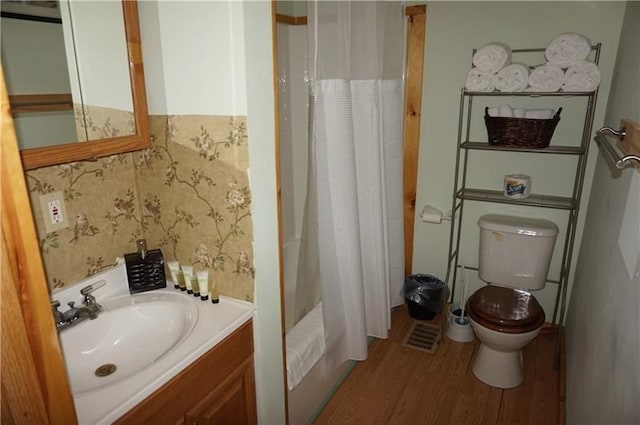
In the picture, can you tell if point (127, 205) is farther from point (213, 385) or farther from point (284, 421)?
point (284, 421)

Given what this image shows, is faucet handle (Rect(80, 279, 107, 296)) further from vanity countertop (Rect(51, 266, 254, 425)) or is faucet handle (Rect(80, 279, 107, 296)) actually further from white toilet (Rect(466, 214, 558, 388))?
white toilet (Rect(466, 214, 558, 388))

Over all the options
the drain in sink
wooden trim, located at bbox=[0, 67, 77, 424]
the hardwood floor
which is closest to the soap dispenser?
the drain in sink

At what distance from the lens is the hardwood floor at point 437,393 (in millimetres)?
2000

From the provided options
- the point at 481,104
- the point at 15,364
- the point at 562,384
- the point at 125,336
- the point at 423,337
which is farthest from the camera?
the point at 423,337

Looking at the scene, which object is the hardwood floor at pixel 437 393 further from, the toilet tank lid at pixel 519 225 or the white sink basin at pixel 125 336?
the white sink basin at pixel 125 336

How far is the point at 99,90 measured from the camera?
1.24m

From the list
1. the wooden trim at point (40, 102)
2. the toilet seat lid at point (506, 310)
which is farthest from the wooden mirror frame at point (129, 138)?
the toilet seat lid at point (506, 310)

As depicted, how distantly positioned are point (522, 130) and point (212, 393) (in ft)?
6.21

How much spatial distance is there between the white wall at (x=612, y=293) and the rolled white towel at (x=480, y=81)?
545 mm

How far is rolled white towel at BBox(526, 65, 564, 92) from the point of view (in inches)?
80.4

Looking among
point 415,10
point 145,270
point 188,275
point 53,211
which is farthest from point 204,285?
point 415,10

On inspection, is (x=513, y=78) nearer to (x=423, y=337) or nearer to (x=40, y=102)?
(x=423, y=337)

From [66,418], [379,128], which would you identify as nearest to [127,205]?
[66,418]

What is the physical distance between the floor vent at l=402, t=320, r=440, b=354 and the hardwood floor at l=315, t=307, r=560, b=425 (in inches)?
1.6
